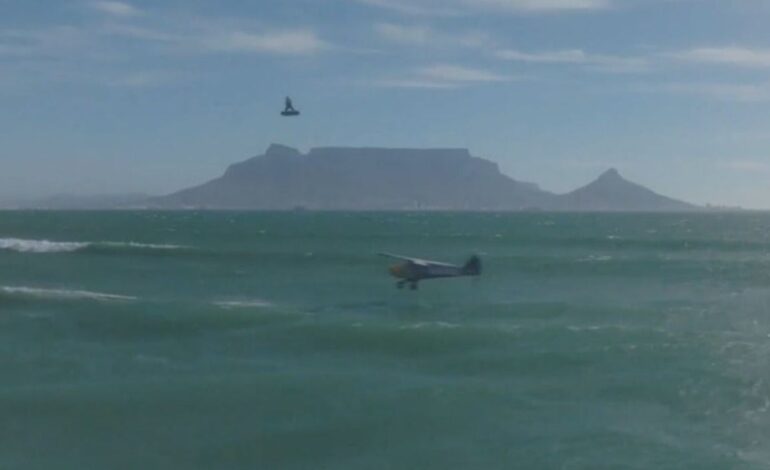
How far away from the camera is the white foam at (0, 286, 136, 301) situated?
35.9 metres

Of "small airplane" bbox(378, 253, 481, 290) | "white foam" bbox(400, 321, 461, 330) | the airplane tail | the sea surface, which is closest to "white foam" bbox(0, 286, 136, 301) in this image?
the sea surface

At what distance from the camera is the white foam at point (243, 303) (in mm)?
34094

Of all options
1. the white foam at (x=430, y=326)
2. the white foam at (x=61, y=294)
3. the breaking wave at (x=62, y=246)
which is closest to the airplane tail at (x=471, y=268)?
the white foam at (x=430, y=326)

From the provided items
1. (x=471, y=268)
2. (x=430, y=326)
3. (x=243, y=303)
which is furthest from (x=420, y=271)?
(x=430, y=326)

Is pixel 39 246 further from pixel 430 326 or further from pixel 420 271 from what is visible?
pixel 430 326

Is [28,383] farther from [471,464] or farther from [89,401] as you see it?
[471,464]

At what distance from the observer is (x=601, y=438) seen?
669 inches

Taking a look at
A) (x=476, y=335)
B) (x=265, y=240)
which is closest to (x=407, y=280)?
(x=476, y=335)

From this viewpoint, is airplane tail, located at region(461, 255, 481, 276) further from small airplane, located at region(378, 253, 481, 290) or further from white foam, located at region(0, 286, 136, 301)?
white foam, located at region(0, 286, 136, 301)

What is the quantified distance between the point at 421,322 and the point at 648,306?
9004 mm

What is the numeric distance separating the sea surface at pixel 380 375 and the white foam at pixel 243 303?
125 mm

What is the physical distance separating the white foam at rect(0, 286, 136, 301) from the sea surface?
0.60ft

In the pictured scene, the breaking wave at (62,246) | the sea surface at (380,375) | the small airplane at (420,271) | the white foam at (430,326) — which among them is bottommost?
the sea surface at (380,375)

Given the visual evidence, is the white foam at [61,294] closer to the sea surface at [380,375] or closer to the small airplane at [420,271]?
the sea surface at [380,375]
